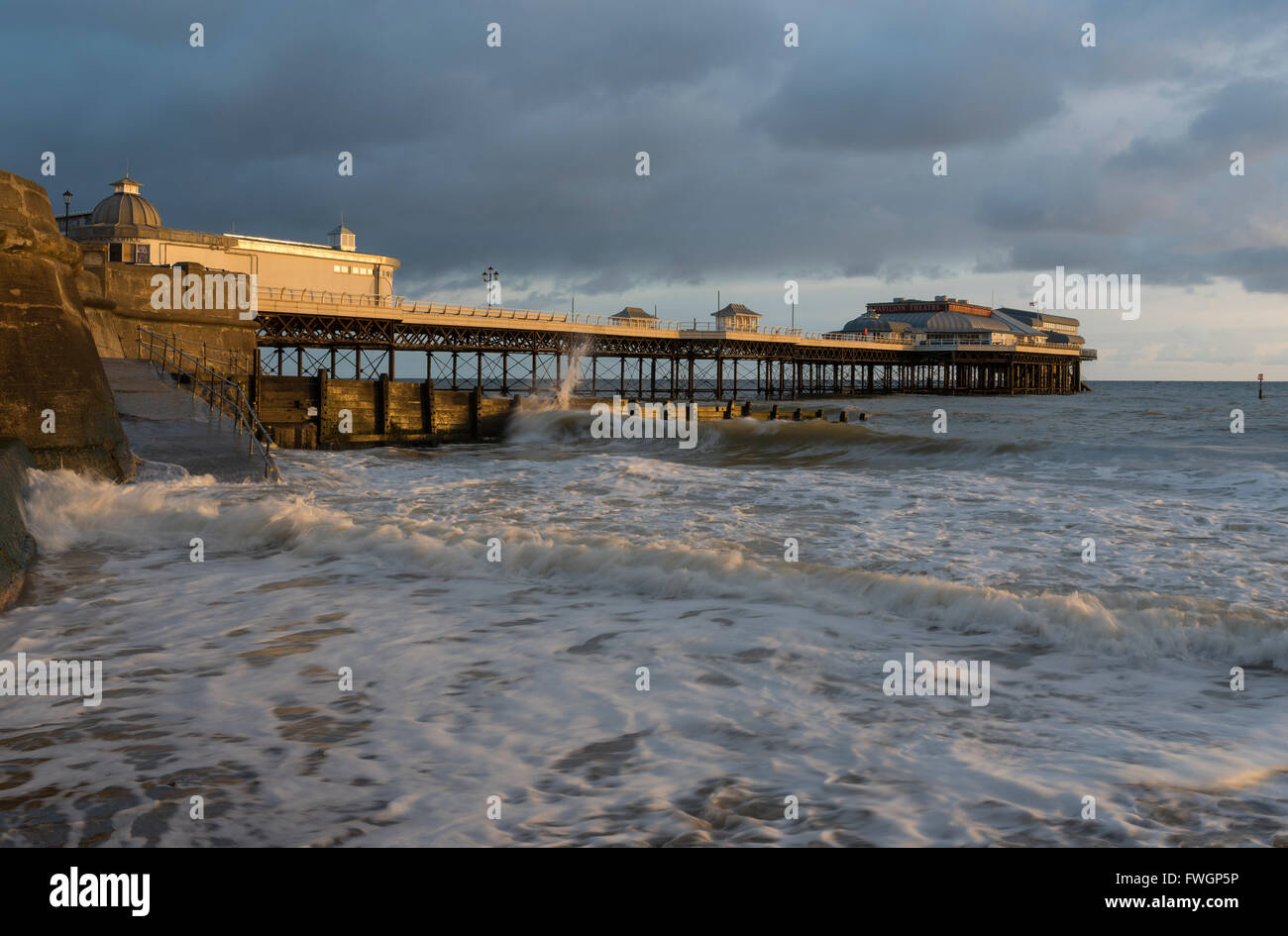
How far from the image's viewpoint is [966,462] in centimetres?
2133

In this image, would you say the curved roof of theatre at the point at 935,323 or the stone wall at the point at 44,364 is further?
the curved roof of theatre at the point at 935,323

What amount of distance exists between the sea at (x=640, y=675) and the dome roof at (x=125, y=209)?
4839 cm

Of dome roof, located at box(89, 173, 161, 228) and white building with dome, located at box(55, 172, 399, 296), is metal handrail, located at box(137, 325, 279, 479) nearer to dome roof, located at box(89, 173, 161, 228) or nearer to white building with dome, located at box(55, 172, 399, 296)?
white building with dome, located at box(55, 172, 399, 296)

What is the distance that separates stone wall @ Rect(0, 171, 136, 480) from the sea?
31.0 inches

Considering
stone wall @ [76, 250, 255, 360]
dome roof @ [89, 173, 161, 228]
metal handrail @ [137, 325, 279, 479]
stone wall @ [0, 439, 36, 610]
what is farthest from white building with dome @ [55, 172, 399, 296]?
stone wall @ [0, 439, 36, 610]

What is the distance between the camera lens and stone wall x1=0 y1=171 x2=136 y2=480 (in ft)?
36.0

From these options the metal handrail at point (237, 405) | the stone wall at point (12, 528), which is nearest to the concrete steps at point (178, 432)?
the metal handrail at point (237, 405)

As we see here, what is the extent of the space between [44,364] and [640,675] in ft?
33.2

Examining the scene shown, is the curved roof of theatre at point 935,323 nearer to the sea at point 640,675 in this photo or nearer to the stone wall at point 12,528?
the sea at point 640,675

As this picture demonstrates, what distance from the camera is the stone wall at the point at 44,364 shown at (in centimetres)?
1097

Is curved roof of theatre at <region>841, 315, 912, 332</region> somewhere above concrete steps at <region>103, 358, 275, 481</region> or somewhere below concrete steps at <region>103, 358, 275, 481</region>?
above
